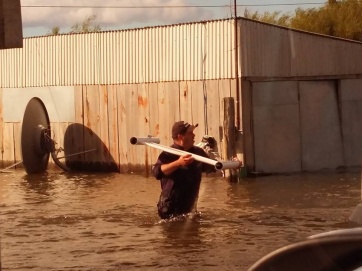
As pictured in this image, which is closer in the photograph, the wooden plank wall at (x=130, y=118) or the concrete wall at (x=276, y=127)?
the concrete wall at (x=276, y=127)

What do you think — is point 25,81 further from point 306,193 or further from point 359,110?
point 306,193

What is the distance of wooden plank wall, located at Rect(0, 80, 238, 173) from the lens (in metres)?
22.8

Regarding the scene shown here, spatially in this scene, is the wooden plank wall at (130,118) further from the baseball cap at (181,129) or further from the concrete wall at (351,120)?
the baseball cap at (181,129)

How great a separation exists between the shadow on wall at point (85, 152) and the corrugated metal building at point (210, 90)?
0.03 m

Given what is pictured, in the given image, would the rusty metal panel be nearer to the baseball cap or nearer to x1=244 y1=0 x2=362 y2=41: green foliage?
the baseball cap

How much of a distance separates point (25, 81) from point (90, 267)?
1742 centimetres

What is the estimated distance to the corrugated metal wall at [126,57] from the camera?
2259cm

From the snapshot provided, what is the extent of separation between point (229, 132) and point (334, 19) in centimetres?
2672

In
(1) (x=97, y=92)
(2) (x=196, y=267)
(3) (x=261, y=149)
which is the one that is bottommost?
(2) (x=196, y=267)

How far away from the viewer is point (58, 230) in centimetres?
1434

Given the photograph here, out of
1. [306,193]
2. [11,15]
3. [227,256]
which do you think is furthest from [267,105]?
[11,15]

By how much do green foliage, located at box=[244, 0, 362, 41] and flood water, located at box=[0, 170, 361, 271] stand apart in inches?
940

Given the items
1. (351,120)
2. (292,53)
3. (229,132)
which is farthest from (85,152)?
(351,120)

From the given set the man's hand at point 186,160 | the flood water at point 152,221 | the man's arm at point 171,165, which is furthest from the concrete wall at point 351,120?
the man's hand at point 186,160
